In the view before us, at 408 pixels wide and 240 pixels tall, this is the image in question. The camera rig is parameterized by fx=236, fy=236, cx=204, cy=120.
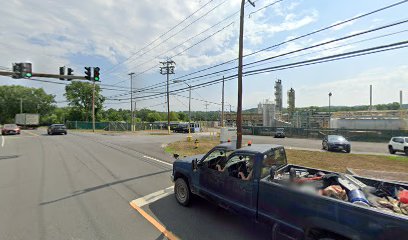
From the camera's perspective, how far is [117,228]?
4.56 meters

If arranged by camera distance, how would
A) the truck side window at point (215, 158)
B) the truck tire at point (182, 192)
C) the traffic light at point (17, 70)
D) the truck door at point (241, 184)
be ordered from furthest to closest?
the traffic light at point (17, 70), the truck tire at point (182, 192), the truck side window at point (215, 158), the truck door at point (241, 184)

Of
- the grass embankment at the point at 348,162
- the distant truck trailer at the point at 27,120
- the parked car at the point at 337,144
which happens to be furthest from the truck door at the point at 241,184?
the distant truck trailer at the point at 27,120

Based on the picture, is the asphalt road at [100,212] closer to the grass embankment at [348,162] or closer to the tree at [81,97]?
the grass embankment at [348,162]

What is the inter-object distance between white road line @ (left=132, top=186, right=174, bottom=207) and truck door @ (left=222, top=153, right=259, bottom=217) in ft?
7.55

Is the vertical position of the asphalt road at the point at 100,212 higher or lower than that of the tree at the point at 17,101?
lower

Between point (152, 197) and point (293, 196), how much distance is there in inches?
161

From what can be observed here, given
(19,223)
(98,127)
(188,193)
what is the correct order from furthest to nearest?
1. (98,127)
2. (188,193)
3. (19,223)

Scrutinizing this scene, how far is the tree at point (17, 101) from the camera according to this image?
81.1 metres

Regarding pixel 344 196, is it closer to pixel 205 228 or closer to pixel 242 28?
pixel 205 228

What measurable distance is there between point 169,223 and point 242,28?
12.0 meters

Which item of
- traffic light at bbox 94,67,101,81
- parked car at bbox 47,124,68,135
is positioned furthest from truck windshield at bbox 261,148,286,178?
parked car at bbox 47,124,68,135

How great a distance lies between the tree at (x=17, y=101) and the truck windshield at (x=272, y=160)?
98543mm

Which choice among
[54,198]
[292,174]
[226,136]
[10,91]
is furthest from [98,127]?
[292,174]

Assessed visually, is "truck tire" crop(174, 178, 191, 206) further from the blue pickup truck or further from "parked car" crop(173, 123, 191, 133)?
"parked car" crop(173, 123, 191, 133)
